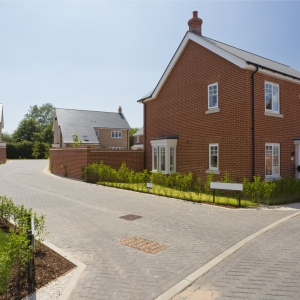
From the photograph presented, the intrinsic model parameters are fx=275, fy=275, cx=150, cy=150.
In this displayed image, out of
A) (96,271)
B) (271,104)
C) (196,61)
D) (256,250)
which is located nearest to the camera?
(96,271)

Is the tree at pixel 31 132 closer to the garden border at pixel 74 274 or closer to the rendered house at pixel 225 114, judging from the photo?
the rendered house at pixel 225 114

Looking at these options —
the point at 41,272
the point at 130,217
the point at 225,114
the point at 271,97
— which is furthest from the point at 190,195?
the point at 41,272

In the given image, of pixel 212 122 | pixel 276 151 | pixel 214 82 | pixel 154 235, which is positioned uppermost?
pixel 214 82

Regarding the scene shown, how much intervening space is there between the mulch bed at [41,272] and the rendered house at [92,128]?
33.3 m

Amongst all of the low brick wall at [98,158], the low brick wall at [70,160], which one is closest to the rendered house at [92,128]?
the low brick wall at [70,160]

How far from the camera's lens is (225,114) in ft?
48.1

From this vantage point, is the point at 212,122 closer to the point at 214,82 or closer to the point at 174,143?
the point at 214,82

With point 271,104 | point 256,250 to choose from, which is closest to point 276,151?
point 271,104

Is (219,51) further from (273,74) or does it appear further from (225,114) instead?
(225,114)

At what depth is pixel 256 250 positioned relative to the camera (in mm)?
6086

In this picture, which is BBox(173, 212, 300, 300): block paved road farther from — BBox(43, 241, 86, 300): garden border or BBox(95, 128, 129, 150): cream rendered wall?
BBox(95, 128, 129, 150): cream rendered wall

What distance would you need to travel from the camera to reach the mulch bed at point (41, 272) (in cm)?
420

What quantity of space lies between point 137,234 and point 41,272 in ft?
9.62

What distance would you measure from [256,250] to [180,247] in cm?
167
